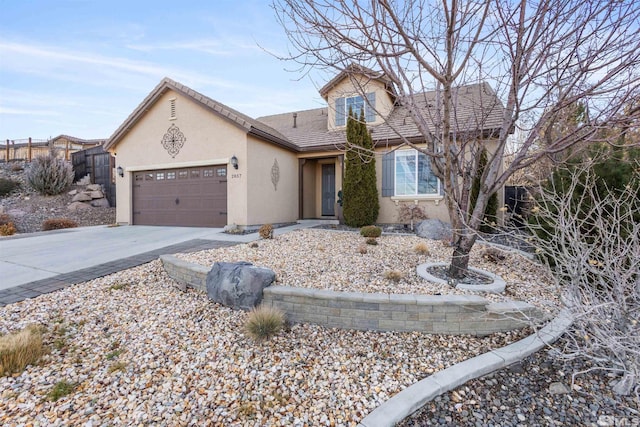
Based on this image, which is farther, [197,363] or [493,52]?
[493,52]

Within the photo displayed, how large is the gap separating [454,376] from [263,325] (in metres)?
1.78

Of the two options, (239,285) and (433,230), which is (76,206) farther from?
(433,230)

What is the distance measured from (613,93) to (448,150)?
1632 mm

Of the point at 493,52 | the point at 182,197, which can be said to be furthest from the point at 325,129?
the point at 493,52

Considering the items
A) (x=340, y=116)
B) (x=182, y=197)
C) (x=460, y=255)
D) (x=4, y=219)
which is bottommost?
(x=460, y=255)

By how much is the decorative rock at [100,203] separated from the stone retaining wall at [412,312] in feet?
49.0

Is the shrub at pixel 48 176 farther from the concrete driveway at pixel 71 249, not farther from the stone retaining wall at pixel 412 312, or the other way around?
the stone retaining wall at pixel 412 312

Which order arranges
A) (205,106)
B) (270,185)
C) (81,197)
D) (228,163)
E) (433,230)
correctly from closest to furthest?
(433,230) < (228,163) < (205,106) < (270,185) < (81,197)

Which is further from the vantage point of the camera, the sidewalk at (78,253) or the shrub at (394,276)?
the sidewalk at (78,253)

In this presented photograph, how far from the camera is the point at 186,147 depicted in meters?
9.62

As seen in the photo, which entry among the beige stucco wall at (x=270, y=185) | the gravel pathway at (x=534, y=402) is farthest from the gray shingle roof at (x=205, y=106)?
the gravel pathway at (x=534, y=402)

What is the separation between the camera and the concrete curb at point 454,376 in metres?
1.97

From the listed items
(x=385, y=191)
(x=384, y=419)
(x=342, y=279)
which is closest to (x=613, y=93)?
(x=342, y=279)

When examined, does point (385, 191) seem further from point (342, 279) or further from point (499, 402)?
point (499, 402)
